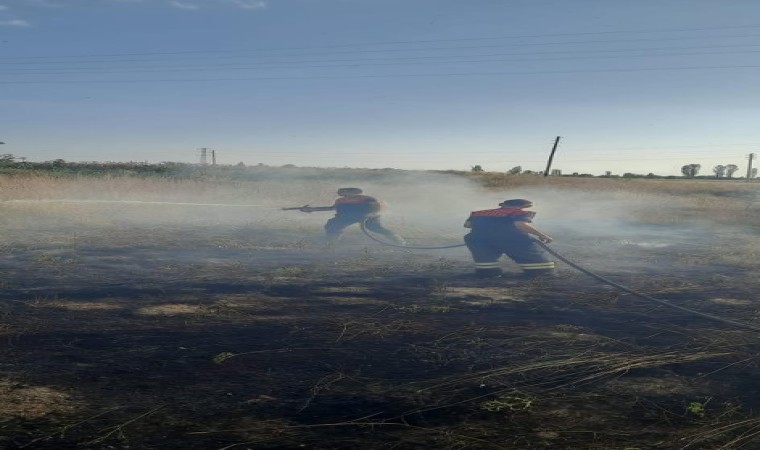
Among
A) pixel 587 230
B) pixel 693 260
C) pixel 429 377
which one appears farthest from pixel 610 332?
pixel 587 230

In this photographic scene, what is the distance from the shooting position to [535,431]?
14.1ft

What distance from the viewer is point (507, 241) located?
35.9ft

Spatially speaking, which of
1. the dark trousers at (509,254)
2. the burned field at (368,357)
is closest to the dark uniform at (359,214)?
the burned field at (368,357)

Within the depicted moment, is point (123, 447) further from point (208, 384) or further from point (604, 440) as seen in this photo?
point (604, 440)

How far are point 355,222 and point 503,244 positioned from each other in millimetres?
5058

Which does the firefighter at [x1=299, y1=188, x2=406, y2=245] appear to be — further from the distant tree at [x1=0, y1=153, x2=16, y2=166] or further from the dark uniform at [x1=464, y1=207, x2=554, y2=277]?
the distant tree at [x1=0, y1=153, x2=16, y2=166]

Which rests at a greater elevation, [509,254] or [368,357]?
[509,254]

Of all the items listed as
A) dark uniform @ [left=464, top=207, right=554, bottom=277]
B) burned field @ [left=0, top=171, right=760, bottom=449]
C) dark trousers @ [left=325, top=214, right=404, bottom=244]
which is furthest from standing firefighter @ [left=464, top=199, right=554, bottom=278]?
dark trousers @ [left=325, top=214, right=404, bottom=244]

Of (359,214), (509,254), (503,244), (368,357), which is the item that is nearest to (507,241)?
(503,244)

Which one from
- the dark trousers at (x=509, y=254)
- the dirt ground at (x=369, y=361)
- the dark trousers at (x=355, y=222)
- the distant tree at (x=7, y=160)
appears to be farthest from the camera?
the distant tree at (x=7, y=160)

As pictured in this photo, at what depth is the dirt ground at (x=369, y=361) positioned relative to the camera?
4273mm

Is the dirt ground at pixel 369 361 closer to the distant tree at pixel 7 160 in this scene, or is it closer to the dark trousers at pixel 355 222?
the dark trousers at pixel 355 222

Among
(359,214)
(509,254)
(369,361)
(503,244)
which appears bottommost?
(369,361)

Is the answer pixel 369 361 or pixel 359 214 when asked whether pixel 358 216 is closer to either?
pixel 359 214
